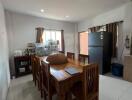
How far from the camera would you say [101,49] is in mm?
3760

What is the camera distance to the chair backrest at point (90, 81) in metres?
1.58

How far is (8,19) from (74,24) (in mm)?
3653

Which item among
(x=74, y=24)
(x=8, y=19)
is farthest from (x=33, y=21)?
(x=74, y=24)

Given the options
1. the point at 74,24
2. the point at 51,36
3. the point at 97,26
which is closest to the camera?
the point at 97,26

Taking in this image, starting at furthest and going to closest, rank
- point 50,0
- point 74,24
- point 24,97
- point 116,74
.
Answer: point 74,24
point 116,74
point 50,0
point 24,97

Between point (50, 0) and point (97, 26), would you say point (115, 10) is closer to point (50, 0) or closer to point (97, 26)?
point (97, 26)

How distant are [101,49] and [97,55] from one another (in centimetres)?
33

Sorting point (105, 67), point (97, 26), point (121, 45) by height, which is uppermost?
point (97, 26)

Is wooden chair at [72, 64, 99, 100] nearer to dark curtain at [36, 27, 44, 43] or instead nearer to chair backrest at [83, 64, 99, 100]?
chair backrest at [83, 64, 99, 100]

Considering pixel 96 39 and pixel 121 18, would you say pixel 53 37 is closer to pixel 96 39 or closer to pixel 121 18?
pixel 96 39

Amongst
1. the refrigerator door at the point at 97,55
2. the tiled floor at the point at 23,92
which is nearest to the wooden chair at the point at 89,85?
the tiled floor at the point at 23,92

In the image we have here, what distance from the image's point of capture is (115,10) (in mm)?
3809

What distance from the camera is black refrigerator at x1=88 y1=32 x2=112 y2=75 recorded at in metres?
3.76

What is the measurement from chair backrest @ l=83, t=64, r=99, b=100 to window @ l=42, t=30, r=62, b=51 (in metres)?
3.70
